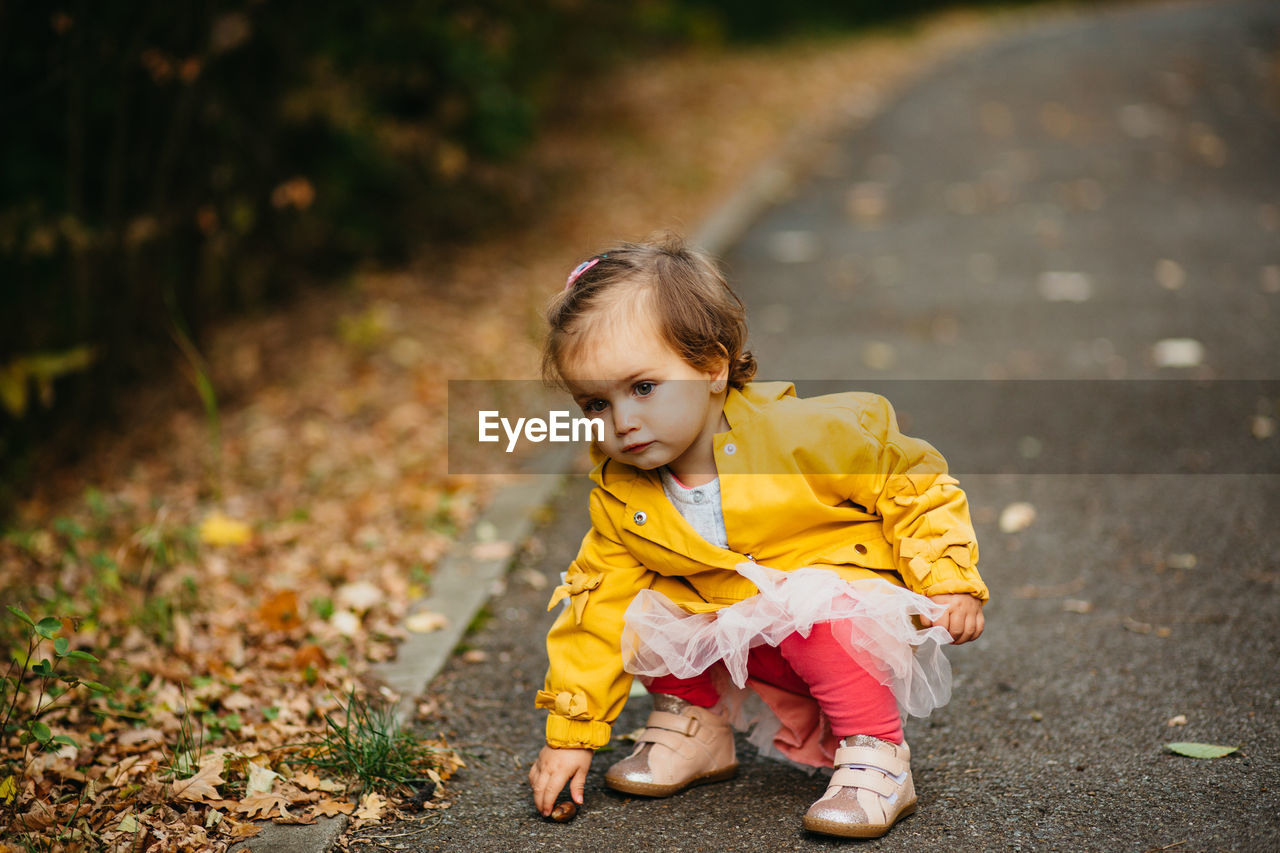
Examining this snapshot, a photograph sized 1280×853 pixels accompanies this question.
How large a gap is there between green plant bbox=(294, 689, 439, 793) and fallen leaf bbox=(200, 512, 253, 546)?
1671 mm

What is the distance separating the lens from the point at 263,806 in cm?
244

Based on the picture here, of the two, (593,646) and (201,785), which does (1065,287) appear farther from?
(201,785)

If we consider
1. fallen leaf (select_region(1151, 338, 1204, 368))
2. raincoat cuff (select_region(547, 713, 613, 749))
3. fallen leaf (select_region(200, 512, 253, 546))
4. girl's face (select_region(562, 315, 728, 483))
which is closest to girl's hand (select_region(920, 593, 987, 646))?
girl's face (select_region(562, 315, 728, 483))

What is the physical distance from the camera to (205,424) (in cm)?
555

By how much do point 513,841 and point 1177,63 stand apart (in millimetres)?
13175

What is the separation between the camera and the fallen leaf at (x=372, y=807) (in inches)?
96.6

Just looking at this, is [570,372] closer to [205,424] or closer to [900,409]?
[900,409]

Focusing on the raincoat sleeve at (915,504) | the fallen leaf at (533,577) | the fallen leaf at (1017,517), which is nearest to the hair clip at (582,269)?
the raincoat sleeve at (915,504)

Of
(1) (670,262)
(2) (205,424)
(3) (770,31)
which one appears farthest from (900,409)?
(3) (770,31)

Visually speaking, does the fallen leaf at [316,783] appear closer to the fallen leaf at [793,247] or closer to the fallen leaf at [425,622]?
the fallen leaf at [425,622]

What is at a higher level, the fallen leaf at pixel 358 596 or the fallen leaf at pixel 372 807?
the fallen leaf at pixel 358 596

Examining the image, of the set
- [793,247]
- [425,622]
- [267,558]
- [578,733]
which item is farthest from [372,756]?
[793,247]

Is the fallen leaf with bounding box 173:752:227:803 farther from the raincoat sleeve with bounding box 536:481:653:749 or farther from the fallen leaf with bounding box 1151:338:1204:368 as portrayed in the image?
the fallen leaf with bounding box 1151:338:1204:368

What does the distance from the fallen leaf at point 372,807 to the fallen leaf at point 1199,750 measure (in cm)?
180
